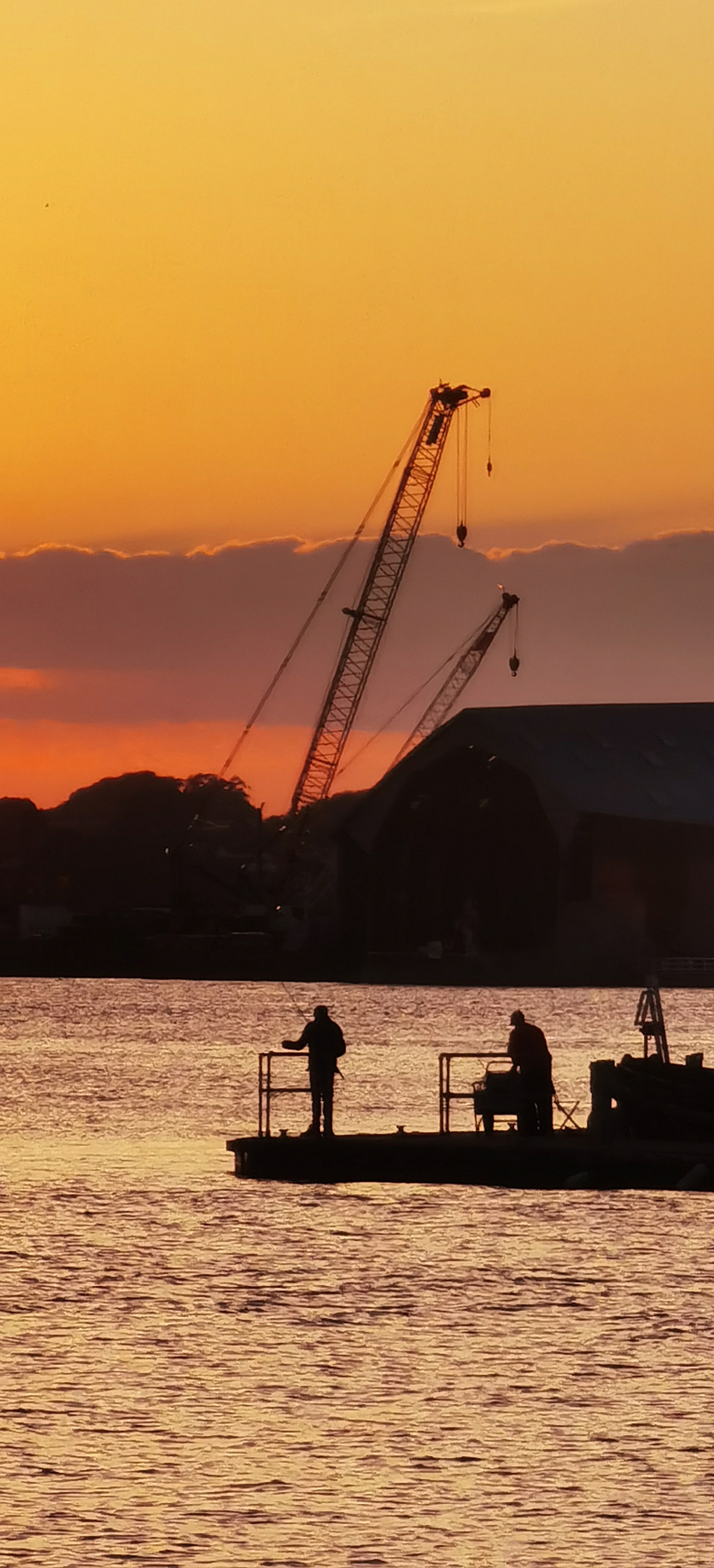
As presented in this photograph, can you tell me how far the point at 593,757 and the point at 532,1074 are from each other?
15044cm

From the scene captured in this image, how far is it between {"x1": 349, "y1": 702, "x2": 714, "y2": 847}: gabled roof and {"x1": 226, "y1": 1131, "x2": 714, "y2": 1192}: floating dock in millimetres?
141244

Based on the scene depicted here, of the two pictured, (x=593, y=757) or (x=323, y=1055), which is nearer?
(x=323, y=1055)

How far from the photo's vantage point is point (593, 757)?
18625 centimetres

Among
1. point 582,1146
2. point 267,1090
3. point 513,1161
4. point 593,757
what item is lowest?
point 513,1161

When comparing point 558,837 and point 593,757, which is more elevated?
point 593,757

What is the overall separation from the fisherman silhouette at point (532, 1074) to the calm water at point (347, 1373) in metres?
1.34

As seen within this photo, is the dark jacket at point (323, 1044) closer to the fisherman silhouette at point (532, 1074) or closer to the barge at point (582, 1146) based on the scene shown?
the barge at point (582, 1146)

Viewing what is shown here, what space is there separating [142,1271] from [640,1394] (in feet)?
34.4

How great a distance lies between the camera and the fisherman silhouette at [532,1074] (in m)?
35.9

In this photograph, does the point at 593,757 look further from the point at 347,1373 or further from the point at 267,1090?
the point at 347,1373

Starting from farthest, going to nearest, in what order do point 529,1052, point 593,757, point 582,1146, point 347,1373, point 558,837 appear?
point 593,757, point 558,837, point 582,1146, point 529,1052, point 347,1373

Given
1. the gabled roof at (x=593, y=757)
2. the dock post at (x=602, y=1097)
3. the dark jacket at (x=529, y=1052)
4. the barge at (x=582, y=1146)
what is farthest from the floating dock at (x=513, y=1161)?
the gabled roof at (x=593, y=757)

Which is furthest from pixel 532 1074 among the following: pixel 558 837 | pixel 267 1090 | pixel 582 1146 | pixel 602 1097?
pixel 558 837

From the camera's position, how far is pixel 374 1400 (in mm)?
22062
